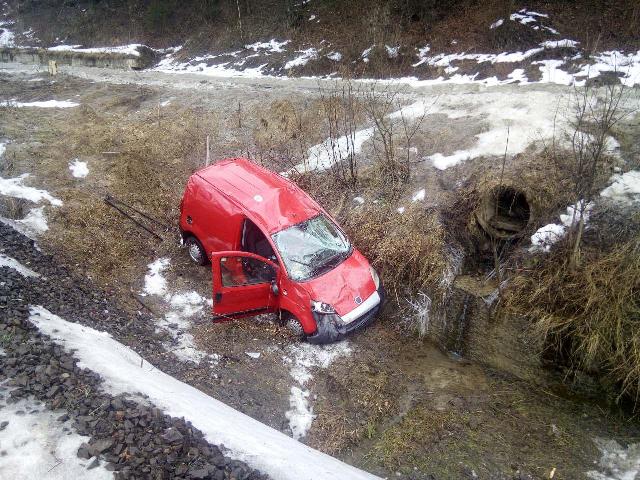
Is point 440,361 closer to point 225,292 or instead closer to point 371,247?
point 371,247

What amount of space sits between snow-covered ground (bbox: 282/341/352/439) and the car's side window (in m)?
1.16

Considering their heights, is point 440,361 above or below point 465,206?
below

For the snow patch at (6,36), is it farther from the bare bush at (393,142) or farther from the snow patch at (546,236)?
the snow patch at (546,236)

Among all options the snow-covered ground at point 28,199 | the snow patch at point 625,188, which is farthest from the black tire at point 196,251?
the snow patch at point 625,188

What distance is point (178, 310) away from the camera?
772 cm

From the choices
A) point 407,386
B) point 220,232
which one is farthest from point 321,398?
point 220,232

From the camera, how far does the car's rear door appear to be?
6852mm

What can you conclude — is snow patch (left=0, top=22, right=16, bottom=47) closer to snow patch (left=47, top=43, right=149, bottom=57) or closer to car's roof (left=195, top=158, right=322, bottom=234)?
A: snow patch (left=47, top=43, right=149, bottom=57)

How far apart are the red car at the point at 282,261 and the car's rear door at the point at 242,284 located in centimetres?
1

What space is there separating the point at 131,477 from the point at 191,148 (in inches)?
379

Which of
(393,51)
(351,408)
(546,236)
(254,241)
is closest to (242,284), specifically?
(254,241)

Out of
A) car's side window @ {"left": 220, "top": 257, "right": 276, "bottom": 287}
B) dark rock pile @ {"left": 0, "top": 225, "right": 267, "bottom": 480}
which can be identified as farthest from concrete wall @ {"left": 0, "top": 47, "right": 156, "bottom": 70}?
dark rock pile @ {"left": 0, "top": 225, "right": 267, "bottom": 480}

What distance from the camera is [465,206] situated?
813 centimetres

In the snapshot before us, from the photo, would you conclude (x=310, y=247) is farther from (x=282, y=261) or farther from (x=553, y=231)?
(x=553, y=231)
